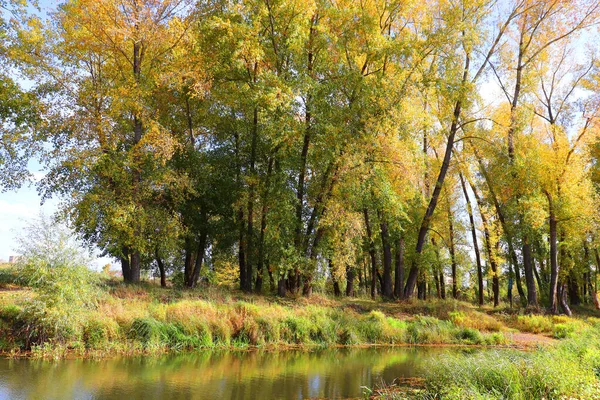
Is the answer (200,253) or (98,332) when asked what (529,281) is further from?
(98,332)

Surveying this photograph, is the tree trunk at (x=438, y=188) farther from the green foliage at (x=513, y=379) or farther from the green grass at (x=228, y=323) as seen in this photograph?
the green foliage at (x=513, y=379)

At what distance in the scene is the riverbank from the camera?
37.5 feet

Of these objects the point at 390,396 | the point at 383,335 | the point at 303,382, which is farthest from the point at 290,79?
the point at 390,396

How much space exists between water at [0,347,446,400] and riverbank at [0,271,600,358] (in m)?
0.90

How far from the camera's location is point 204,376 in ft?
32.7

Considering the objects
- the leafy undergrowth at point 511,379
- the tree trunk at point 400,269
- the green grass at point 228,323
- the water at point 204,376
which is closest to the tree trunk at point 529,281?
the green grass at point 228,323

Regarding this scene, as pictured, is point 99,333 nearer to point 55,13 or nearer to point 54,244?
point 54,244

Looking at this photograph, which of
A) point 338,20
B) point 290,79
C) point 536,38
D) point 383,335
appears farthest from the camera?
point 536,38

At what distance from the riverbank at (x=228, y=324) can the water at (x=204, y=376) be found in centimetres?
90

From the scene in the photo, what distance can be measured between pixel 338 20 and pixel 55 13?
40.7ft

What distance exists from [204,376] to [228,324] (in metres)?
4.50

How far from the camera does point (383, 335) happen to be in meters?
17.2

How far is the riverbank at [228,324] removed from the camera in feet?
37.5

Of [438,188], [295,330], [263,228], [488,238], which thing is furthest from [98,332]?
[488,238]
